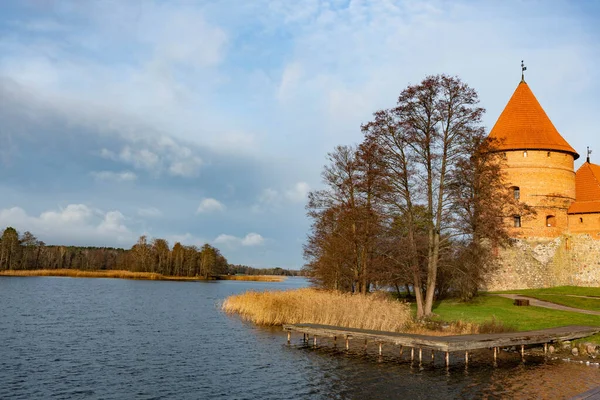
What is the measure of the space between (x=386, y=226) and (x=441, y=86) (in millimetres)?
7966

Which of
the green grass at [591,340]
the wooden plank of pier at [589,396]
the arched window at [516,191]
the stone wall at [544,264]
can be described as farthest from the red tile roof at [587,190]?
the wooden plank of pier at [589,396]

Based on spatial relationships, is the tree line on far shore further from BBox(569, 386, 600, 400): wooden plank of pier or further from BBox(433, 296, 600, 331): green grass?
BBox(569, 386, 600, 400): wooden plank of pier

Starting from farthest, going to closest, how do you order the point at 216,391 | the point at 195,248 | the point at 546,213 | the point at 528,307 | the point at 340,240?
the point at 195,248 < the point at 546,213 < the point at 340,240 < the point at 528,307 < the point at 216,391

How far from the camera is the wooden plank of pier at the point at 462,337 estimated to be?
52.4 ft

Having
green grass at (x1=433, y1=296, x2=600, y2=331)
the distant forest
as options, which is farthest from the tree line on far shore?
the distant forest

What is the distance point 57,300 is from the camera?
37.0m

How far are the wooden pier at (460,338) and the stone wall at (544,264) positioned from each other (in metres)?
14.2

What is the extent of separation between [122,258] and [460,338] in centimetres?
10390

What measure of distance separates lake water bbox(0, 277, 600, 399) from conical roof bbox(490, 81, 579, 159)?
829 inches

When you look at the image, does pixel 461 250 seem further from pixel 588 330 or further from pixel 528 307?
pixel 588 330

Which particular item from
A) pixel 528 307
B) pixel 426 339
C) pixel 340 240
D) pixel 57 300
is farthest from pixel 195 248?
pixel 426 339

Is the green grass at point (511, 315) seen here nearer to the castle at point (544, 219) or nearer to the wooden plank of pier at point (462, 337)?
the wooden plank of pier at point (462, 337)

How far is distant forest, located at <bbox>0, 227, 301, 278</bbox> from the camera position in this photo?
3388 inches

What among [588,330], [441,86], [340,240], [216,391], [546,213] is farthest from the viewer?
[546,213]
